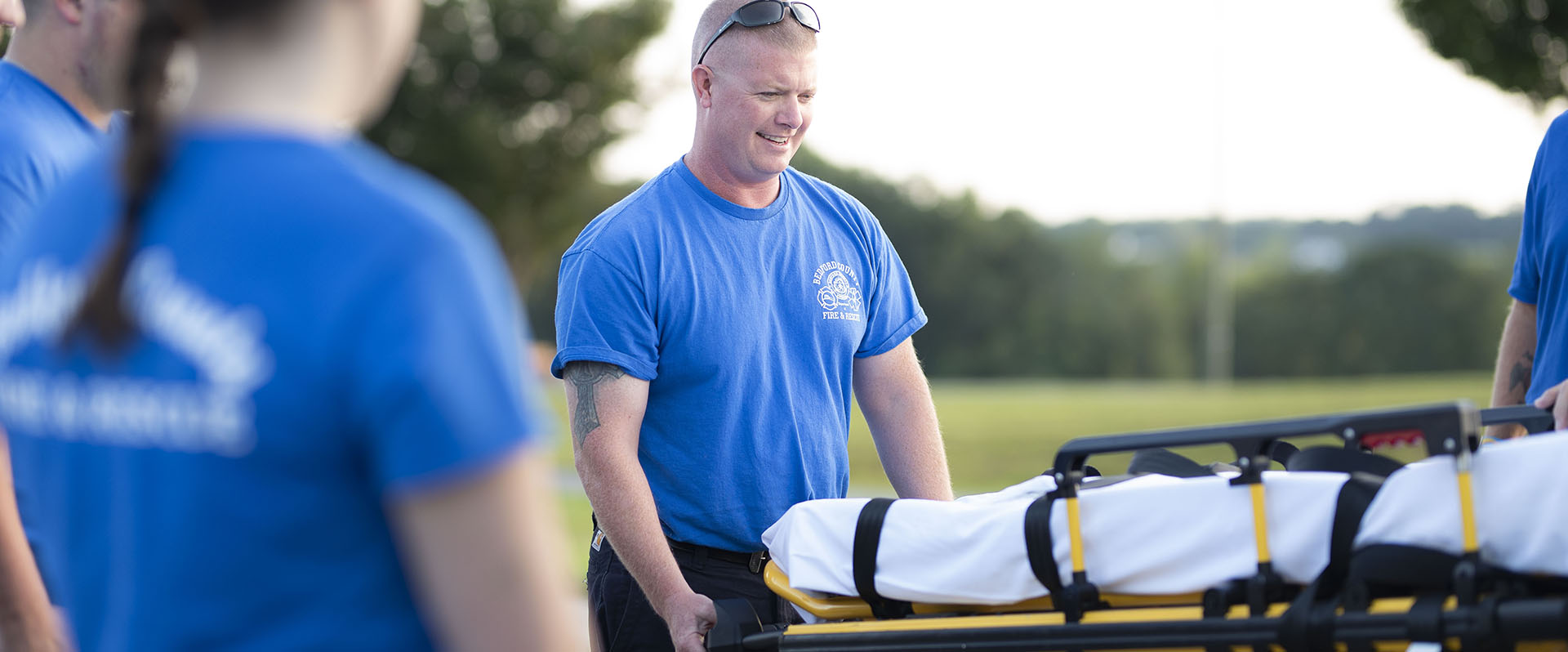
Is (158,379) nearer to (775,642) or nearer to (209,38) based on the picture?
(209,38)

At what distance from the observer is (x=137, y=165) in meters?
1.28

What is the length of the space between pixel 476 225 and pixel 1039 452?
15.2 meters

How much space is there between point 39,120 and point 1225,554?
239 cm

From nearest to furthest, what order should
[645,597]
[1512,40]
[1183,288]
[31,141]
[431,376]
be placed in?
[431,376] → [31,141] → [645,597] → [1512,40] → [1183,288]

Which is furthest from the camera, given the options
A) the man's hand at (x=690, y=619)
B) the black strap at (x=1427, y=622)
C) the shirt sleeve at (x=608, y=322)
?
the shirt sleeve at (x=608, y=322)

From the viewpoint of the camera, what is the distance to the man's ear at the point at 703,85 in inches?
137

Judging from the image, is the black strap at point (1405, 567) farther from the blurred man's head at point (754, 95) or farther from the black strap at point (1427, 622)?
the blurred man's head at point (754, 95)

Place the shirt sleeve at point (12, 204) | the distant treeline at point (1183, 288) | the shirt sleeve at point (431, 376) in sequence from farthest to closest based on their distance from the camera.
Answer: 1. the distant treeline at point (1183, 288)
2. the shirt sleeve at point (12, 204)
3. the shirt sleeve at point (431, 376)

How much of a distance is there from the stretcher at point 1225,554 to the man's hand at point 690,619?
7 cm

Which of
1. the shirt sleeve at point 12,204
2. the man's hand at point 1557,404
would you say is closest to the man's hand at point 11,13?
the shirt sleeve at point 12,204

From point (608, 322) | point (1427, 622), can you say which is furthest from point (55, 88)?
point (1427, 622)

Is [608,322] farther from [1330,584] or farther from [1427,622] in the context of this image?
[1427,622]

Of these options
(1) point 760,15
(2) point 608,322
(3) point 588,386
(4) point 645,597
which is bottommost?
(4) point 645,597

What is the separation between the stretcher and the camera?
2182 millimetres
